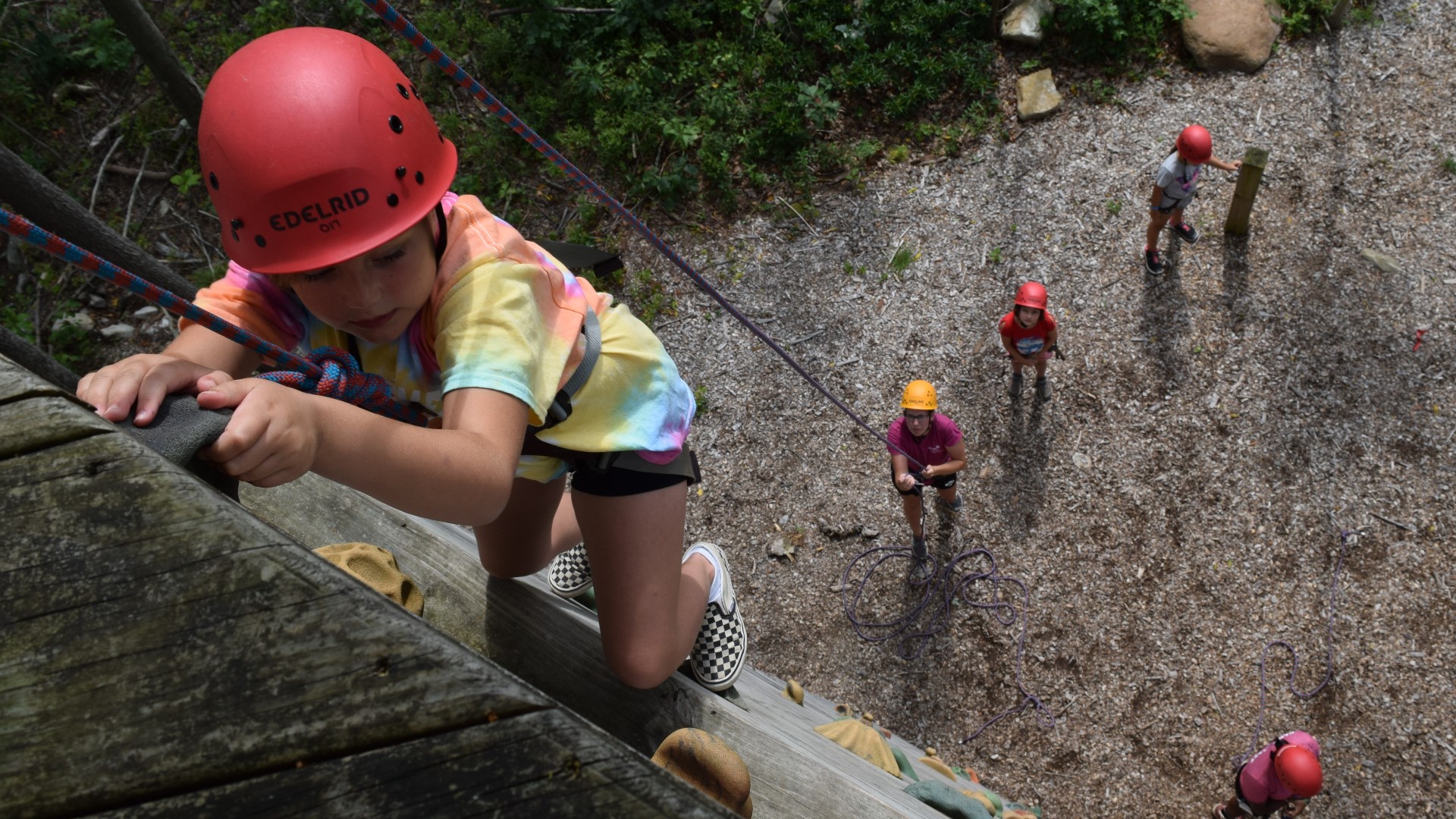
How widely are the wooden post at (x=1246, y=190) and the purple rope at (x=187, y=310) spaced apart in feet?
17.9

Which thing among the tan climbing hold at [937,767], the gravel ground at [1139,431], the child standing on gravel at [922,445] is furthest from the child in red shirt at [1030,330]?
the tan climbing hold at [937,767]

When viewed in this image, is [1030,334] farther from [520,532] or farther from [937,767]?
[520,532]

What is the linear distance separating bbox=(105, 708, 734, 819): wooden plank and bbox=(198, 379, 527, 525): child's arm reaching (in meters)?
0.53

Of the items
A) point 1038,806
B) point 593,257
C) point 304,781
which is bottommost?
point 1038,806

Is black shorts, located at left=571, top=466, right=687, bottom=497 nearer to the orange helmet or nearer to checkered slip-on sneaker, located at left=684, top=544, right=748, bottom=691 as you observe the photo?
checkered slip-on sneaker, located at left=684, top=544, right=748, bottom=691

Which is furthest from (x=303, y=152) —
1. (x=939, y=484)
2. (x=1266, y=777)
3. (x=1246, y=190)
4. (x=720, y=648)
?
(x=1246, y=190)

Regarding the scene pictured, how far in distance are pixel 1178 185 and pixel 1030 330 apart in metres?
Answer: 1.34

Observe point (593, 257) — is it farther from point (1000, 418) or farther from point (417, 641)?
point (1000, 418)

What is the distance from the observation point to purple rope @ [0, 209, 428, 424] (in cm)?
104

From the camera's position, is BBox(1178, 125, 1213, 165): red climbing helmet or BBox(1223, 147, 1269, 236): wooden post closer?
BBox(1178, 125, 1213, 165): red climbing helmet

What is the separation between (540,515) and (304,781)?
2458 millimetres

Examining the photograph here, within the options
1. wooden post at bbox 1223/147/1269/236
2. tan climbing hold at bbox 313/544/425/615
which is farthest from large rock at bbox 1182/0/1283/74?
tan climbing hold at bbox 313/544/425/615

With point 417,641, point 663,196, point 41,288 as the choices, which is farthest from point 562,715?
point 41,288

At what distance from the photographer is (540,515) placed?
3.04m
